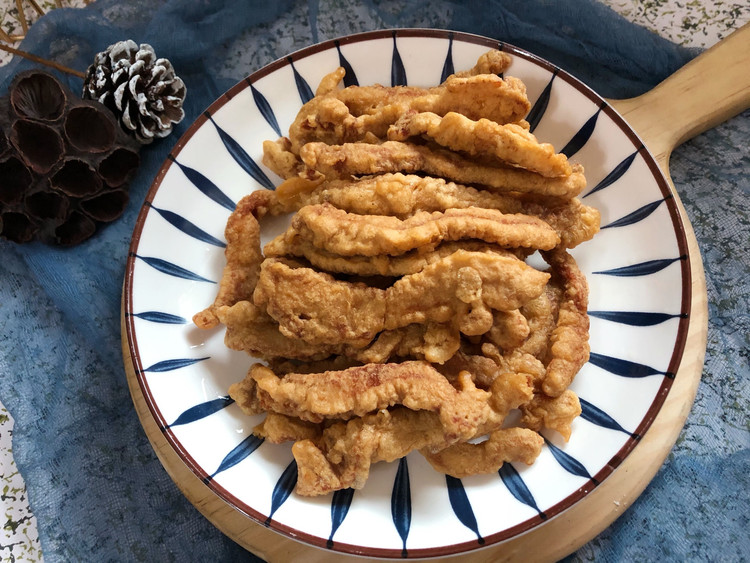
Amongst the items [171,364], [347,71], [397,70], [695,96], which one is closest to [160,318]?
[171,364]

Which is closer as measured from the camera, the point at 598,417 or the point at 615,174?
the point at 598,417

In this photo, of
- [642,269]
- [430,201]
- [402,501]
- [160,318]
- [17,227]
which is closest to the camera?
[430,201]

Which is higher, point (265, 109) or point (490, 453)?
point (265, 109)

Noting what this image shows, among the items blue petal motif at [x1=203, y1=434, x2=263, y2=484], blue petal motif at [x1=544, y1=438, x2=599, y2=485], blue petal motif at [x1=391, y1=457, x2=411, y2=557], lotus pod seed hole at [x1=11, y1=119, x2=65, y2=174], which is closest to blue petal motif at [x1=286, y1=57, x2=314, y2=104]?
lotus pod seed hole at [x1=11, y1=119, x2=65, y2=174]

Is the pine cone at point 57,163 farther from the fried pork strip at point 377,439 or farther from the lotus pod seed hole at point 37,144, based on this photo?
the fried pork strip at point 377,439

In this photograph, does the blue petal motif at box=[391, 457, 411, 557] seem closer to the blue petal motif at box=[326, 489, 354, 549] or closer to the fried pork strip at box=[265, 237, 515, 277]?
the blue petal motif at box=[326, 489, 354, 549]

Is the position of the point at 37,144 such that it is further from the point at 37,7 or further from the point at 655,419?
the point at 655,419

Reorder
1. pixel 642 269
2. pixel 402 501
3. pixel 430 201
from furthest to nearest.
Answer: pixel 642 269
pixel 402 501
pixel 430 201

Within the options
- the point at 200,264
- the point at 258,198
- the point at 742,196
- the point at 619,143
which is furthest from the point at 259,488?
the point at 742,196
